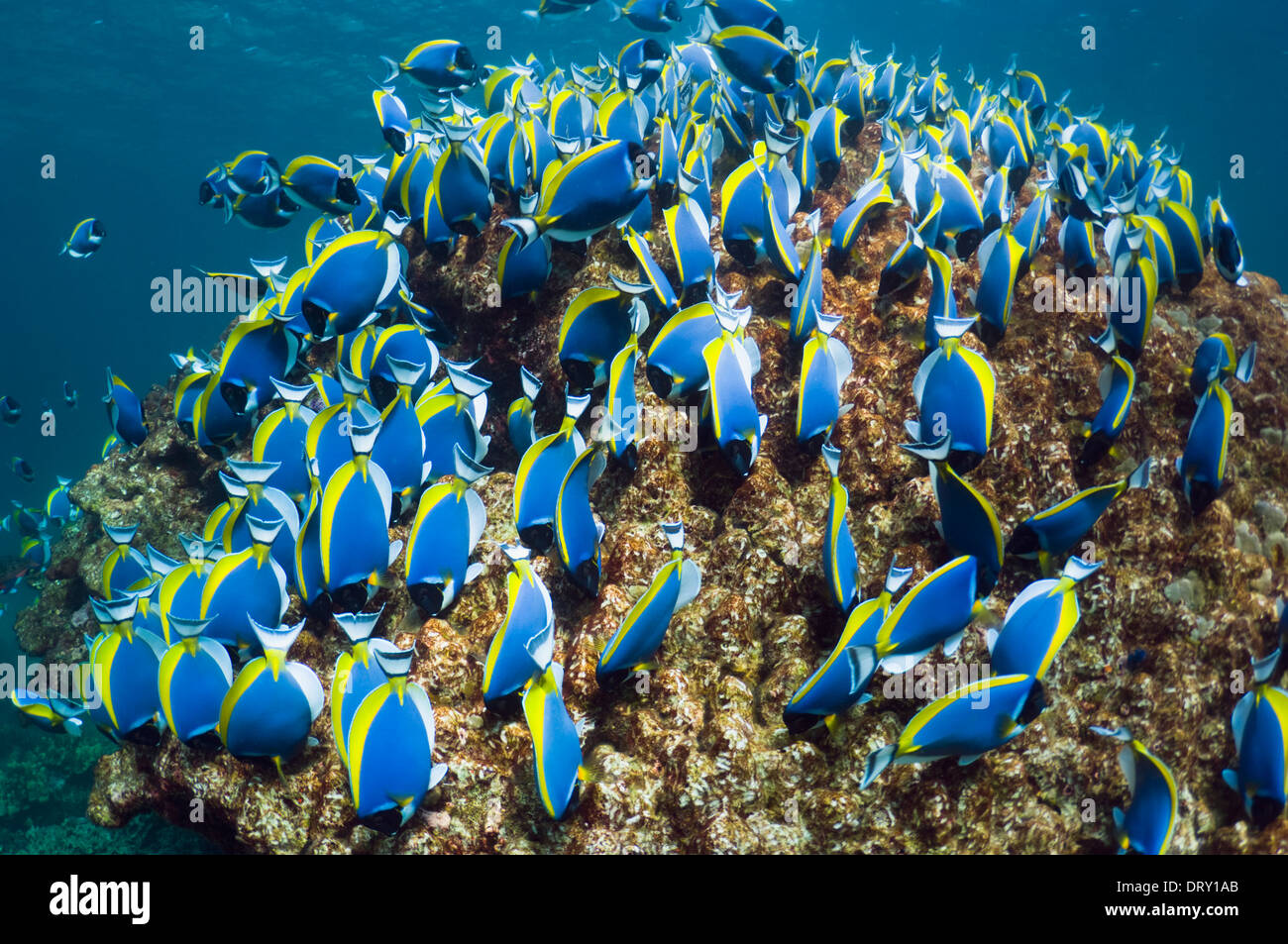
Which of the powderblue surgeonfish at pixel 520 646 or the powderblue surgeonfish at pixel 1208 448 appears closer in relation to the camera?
the powderblue surgeonfish at pixel 520 646

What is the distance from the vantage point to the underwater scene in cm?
188

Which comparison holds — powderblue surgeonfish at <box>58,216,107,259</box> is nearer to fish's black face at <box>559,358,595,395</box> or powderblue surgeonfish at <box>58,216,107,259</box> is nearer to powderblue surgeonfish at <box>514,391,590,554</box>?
fish's black face at <box>559,358,595,395</box>

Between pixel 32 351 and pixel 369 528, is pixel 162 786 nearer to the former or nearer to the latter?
pixel 369 528

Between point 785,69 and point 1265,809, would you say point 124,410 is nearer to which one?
point 785,69

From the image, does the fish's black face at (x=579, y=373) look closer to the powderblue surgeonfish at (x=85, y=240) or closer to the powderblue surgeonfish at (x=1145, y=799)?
the powderblue surgeonfish at (x=1145, y=799)

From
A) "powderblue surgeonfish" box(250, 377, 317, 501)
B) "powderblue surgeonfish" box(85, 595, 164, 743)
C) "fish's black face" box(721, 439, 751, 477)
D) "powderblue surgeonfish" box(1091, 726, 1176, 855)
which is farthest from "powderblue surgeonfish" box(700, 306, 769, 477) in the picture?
"powderblue surgeonfish" box(85, 595, 164, 743)

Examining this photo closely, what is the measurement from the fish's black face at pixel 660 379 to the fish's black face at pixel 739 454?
1.11 ft

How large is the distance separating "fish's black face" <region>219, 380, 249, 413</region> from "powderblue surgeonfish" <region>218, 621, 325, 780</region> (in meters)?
1.55

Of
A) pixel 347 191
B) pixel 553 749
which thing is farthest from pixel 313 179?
pixel 553 749

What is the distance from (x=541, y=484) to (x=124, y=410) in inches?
155

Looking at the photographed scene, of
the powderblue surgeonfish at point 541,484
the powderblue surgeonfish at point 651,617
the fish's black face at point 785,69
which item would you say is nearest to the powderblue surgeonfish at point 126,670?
Answer: the powderblue surgeonfish at point 541,484

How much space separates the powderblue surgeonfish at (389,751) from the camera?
1.79 m

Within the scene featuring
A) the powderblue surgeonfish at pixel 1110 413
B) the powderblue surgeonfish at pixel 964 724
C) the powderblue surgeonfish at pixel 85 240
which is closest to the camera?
the powderblue surgeonfish at pixel 964 724
